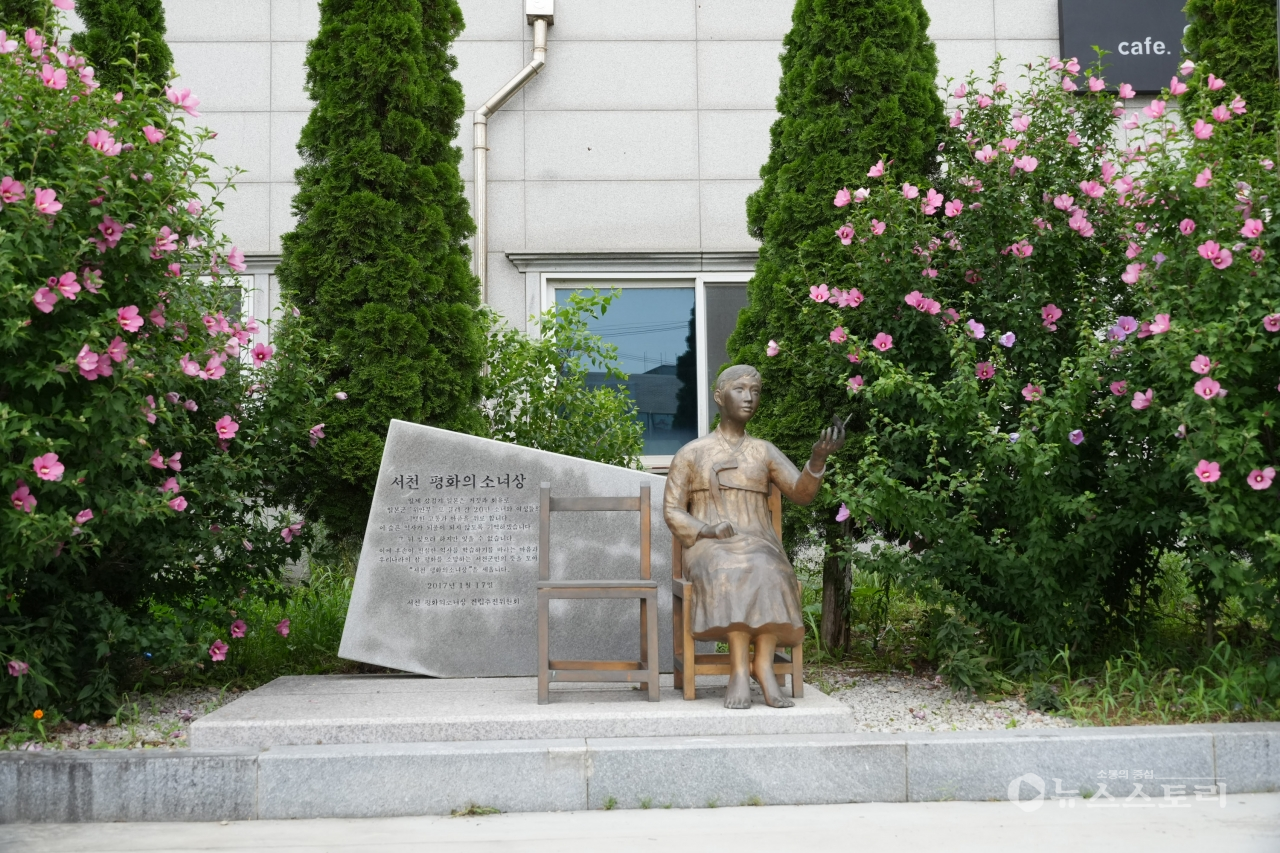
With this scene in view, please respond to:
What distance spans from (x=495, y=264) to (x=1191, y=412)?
20.1 ft

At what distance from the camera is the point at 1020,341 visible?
5559mm

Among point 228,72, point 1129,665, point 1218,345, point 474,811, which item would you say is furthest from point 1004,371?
point 228,72

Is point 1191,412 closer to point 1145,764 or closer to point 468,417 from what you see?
point 1145,764

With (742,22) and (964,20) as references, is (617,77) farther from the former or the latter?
(964,20)

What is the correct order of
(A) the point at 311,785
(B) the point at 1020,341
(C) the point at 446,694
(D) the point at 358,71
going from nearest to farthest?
1. (A) the point at 311,785
2. (C) the point at 446,694
3. (B) the point at 1020,341
4. (D) the point at 358,71

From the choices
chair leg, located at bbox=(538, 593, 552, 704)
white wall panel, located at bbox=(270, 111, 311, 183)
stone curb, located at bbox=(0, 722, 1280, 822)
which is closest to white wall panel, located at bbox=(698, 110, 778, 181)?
white wall panel, located at bbox=(270, 111, 311, 183)

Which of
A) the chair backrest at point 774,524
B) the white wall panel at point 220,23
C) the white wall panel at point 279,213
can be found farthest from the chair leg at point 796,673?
the white wall panel at point 220,23

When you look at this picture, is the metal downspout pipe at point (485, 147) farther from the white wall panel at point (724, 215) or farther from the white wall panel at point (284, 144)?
the white wall panel at point (724, 215)

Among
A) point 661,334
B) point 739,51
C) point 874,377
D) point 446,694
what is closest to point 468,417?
point 446,694

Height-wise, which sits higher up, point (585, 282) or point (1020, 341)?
point (585, 282)

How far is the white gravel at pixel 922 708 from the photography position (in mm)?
4707

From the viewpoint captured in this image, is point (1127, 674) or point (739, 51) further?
point (739, 51)

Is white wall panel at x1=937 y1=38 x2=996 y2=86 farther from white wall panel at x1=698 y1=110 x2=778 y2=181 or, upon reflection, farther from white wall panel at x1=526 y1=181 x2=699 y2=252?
white wall panel at x1=526 y1=181 x2=699 y2=252

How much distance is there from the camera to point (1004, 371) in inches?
201
